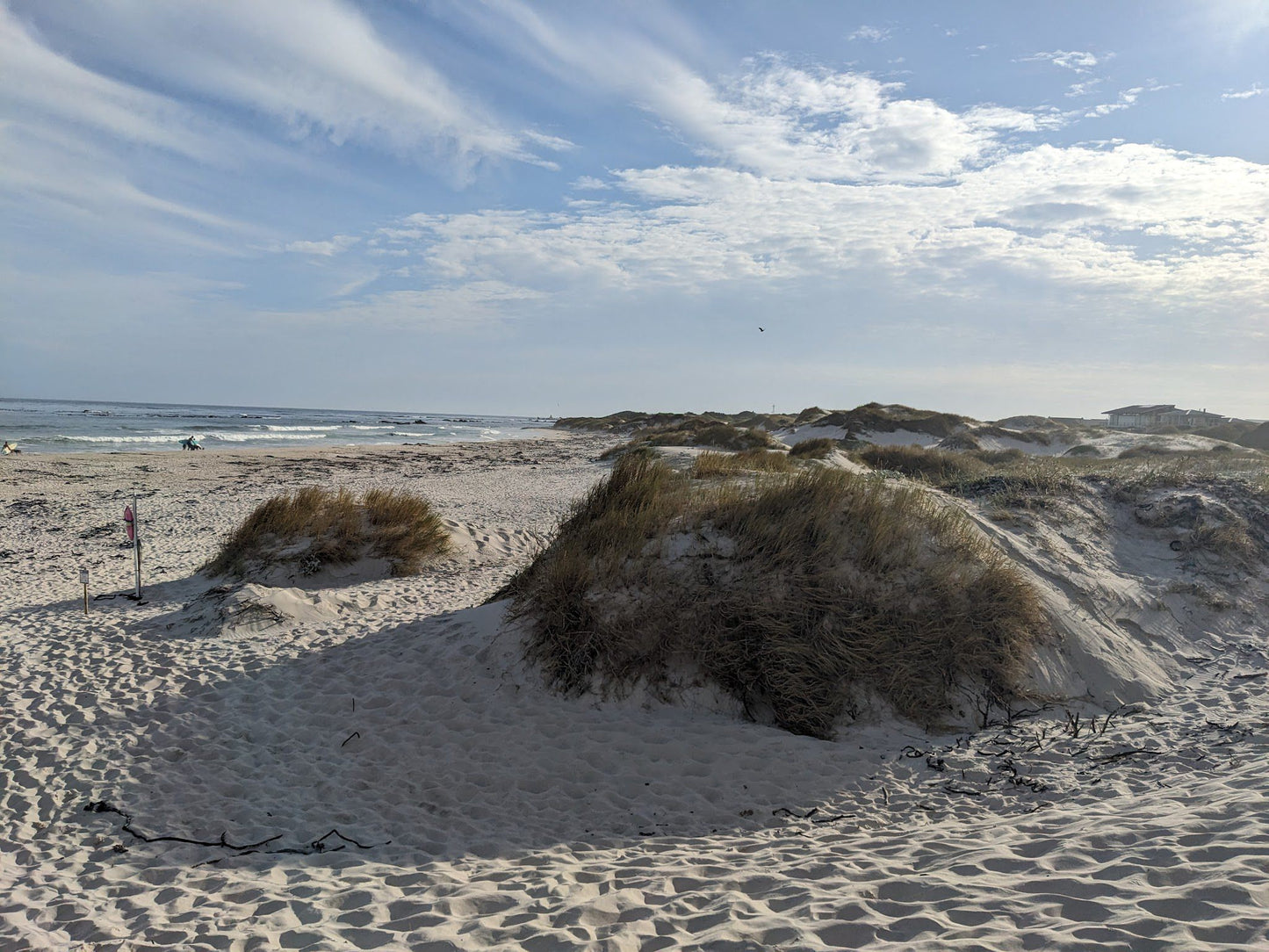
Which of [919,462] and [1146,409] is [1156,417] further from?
[919,462]

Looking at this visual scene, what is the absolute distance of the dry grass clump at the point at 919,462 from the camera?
16305mm

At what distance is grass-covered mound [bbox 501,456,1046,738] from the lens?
5891 mm

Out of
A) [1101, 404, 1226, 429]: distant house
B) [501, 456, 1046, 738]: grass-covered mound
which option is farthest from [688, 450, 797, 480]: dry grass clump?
[1101, 404, 1226, 429]: distant house

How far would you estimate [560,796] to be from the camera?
483 cm

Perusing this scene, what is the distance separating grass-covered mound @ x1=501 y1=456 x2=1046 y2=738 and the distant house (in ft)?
170

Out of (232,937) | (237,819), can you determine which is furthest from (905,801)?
(237,819)

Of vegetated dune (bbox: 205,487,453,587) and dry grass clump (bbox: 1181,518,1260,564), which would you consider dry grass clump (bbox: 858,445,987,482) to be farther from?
vegetated dune (bbox: 205,487,453,587)

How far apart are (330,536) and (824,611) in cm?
740

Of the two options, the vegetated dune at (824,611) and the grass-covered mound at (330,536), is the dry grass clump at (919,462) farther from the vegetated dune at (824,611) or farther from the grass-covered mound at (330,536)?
the grass-covered mound at (330,536)

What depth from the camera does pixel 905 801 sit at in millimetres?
4625

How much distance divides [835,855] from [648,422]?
6539 centimetres

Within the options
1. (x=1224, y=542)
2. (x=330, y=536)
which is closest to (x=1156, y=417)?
(x=1224, y=542)

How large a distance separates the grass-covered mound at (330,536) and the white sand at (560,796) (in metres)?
1.37

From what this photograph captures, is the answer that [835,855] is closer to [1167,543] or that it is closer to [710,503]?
[710,503]
